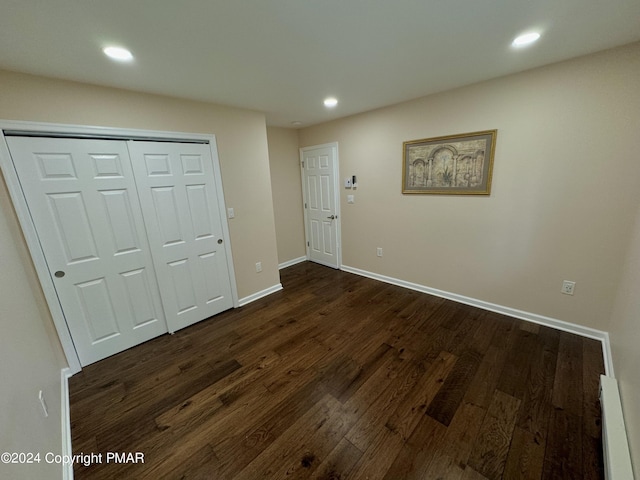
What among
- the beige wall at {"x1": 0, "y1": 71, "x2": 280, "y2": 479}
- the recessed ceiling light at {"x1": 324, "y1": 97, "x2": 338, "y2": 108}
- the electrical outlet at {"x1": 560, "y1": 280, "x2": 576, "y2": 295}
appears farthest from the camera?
the recessed ceiling light at {"x1": 324, "y1": 97, "x2": 338, "y2": 108}

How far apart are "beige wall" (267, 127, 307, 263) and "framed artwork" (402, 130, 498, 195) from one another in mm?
1952

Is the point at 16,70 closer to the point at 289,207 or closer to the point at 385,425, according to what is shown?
the point at 289,207

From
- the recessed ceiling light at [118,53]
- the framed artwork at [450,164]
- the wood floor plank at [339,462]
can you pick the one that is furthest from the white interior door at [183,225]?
the framed artwork at [450,164]

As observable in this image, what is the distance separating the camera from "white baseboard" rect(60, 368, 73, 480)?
133 cm

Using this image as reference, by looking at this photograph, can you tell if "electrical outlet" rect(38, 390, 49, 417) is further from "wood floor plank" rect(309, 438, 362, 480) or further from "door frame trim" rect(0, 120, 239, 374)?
"wood floor plank" rect(309, 438, 362, 480)

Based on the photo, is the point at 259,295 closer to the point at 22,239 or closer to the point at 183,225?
the point at 183,225

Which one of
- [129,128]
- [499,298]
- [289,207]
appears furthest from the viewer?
[289,207]

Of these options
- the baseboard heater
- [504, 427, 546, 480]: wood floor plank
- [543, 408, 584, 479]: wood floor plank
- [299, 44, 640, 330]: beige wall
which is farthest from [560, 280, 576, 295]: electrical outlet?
[504, 427, 546, 480]: wood floor plank

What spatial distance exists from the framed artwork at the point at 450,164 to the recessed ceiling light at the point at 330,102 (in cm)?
98

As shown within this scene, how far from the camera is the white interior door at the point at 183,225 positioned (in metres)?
2.34

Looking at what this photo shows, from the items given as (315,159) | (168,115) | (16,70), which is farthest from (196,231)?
(315,159)

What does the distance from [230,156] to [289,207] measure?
1669 mm

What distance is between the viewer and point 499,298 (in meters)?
2.66

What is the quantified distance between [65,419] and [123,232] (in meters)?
1.40
